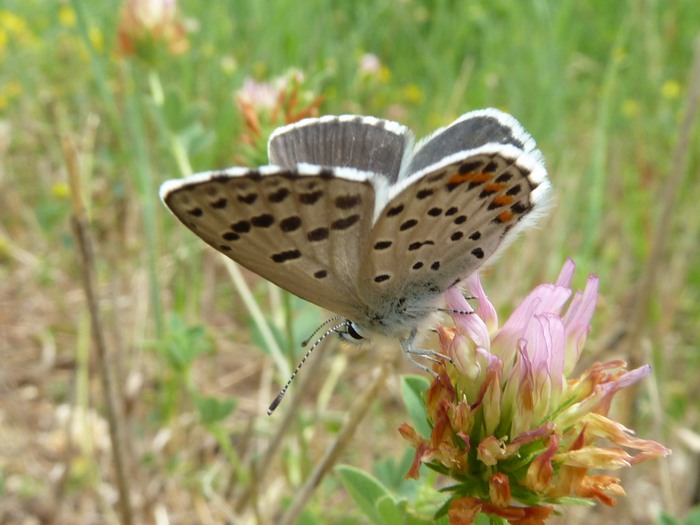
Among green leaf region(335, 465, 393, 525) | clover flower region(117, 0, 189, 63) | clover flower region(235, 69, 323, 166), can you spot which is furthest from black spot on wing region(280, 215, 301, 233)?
clover flower region(117, 0, 189, 63)

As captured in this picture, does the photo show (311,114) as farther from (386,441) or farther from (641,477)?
(641,477)

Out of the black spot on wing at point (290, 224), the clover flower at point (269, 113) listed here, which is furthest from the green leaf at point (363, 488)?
the clover flower at point (269, 113)

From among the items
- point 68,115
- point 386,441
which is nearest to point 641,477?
point 386,441

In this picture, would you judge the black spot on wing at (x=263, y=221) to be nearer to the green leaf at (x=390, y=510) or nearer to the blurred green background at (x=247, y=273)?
the green leaf at (x=390, y=510)

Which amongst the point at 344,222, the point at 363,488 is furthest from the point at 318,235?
Answer: the point at 363,488

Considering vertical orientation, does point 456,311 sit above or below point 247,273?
above

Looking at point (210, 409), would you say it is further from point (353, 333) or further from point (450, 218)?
point (450, 218)

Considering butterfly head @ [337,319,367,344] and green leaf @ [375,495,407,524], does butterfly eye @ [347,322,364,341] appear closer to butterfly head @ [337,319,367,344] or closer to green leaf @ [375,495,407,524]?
butterfly head @ [337,319,367,344]
